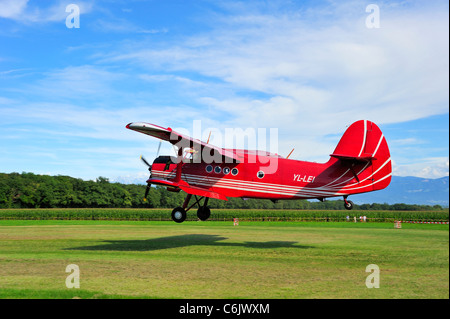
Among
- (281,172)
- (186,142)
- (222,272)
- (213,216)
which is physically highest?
(186,142)

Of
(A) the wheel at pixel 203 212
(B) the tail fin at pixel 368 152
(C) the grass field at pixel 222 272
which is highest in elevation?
(B) the tail fin at pixel 368 152

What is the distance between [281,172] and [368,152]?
576 centimetres

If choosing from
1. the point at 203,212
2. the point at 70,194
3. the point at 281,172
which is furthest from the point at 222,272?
the point at 70,194

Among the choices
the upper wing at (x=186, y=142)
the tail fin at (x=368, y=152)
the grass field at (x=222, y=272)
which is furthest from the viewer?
the tail fin at (x=368, y=152)

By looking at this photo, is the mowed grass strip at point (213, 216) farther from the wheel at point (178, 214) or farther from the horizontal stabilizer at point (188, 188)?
the horizontal stabilizer at point (188, 188)

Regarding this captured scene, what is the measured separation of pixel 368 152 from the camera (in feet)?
77.0

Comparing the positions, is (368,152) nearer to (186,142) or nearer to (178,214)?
(186,142)

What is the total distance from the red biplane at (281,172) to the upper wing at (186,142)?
0.20ft

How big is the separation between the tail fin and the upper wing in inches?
270

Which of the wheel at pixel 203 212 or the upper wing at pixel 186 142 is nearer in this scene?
the upper wing at pixel 186 142

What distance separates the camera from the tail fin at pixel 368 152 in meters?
22.9

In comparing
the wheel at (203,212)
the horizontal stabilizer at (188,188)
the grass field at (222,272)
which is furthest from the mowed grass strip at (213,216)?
the horizontal stabilizer at (188,188)

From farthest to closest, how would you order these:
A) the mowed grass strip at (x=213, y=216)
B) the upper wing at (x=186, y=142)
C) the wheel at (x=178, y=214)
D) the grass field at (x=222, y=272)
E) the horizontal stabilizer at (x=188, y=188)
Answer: the mowed grass strip at (x=213, y=216) → the wheel at (x=178, y=214) → the horizontal stabilizer at (x=188, y=188) → the upper wing at (x=186, y=142) → the grass field at (x=222, y=272)
